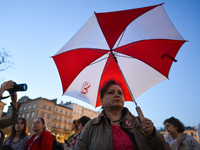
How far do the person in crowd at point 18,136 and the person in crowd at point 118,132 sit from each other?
2.42m

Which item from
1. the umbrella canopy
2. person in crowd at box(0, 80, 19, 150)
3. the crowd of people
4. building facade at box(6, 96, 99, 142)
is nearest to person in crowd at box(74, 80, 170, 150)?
the crowd of people

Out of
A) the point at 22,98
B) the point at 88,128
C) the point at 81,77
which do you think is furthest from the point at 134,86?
the point at 22,98

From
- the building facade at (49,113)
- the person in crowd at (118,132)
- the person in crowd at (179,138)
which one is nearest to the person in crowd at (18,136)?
the person in crowd at (118,132)

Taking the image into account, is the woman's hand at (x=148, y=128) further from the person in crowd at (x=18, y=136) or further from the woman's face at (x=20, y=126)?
the woman's face at (x=20, y=126)

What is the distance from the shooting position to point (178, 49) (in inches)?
114

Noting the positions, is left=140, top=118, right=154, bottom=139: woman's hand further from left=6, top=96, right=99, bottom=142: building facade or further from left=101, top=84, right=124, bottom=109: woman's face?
left=6, top=96, right=99, bottom=142: building facade

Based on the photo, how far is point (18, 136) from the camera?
3.48m

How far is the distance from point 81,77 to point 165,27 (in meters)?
2.21

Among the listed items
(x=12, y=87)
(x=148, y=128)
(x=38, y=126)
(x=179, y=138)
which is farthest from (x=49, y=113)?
(x=148, y=128)

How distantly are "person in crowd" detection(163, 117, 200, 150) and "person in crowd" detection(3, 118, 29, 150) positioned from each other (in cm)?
339

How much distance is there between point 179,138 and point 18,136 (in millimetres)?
3814

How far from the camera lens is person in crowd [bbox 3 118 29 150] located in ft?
10.6

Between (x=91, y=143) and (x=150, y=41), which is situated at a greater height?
(x=150, y=41)

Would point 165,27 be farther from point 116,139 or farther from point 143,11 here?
point 116,139
